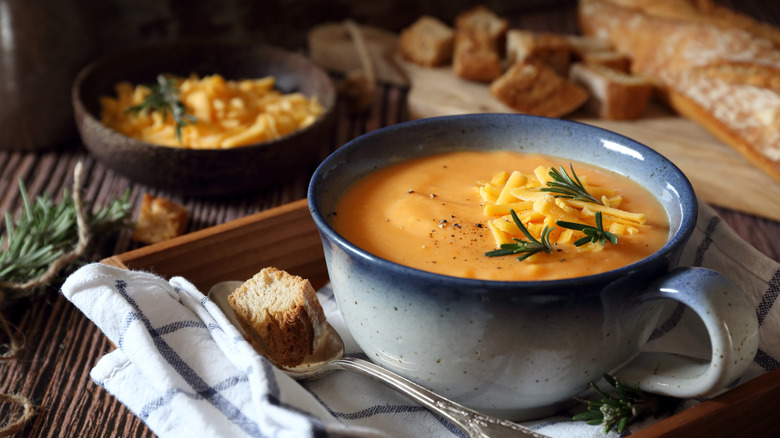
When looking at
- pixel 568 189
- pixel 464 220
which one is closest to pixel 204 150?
pixel 464 220

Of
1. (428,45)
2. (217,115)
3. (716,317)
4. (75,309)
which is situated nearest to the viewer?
(716,317)

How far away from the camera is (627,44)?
313cm

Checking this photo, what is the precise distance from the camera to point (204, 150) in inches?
86.7

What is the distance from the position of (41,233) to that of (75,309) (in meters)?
0.28

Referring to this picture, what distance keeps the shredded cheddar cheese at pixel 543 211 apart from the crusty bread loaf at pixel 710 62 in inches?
51.5

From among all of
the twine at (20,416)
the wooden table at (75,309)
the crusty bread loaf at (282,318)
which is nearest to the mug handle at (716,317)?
the crusty bread loaf at (282,318)

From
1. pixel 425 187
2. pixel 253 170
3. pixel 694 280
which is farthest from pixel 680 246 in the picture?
pixel 253 170

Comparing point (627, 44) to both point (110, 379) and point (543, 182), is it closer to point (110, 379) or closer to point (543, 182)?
point (543, 182)

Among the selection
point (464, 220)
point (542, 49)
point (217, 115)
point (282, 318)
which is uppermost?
point (464, 220)

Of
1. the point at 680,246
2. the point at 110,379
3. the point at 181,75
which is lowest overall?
the point at 181,75

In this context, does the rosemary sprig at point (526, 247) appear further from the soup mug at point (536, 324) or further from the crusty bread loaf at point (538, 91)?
the crusty bread loaf at point (538, 91)

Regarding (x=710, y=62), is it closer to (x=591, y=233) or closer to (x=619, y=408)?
(x=591, y=233)

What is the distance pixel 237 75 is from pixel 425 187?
1646 millimetres

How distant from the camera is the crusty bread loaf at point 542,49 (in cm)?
292
